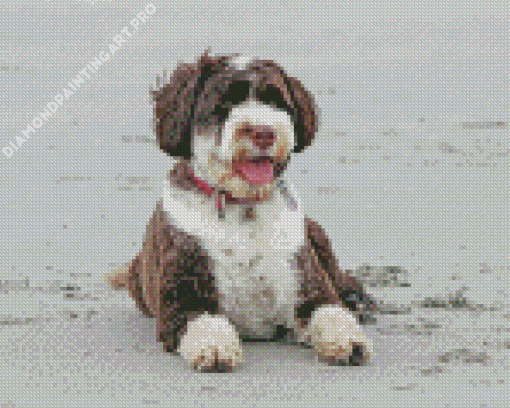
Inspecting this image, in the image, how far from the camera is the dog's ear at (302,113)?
6.86 m

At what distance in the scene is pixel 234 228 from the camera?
6871 mm

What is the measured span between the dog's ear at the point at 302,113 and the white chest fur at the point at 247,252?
281 mm

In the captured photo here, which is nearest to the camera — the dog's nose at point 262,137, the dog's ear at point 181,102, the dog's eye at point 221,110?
the dog's nose at point 262,137

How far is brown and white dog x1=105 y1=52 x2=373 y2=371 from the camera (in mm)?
6688

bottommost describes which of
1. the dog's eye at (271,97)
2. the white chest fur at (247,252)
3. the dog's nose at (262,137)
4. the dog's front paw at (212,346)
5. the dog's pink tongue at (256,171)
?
the dog's front paw at (212,346)

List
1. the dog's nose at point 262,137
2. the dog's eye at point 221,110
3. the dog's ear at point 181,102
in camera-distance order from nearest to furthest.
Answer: the dog's nose at point 262,137, the dog's eye at point 221,110, the dog's ear at point 181,102

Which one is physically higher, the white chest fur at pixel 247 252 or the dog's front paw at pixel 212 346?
the white chest fur at pixel 247 252

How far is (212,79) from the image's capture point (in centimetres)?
677

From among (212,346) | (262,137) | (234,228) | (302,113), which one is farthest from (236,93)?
(212,346)

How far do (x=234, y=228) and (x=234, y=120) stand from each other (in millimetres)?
518

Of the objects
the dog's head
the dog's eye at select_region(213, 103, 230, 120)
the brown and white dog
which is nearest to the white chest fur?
the brown and white dog

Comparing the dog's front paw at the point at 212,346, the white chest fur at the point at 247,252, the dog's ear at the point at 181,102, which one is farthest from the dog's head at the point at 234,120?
the dog's front paw at the point at 212,346

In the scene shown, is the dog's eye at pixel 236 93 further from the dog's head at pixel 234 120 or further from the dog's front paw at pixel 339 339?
the dog's front paw at pixel 339 339

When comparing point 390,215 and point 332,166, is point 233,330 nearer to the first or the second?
point 390,215
